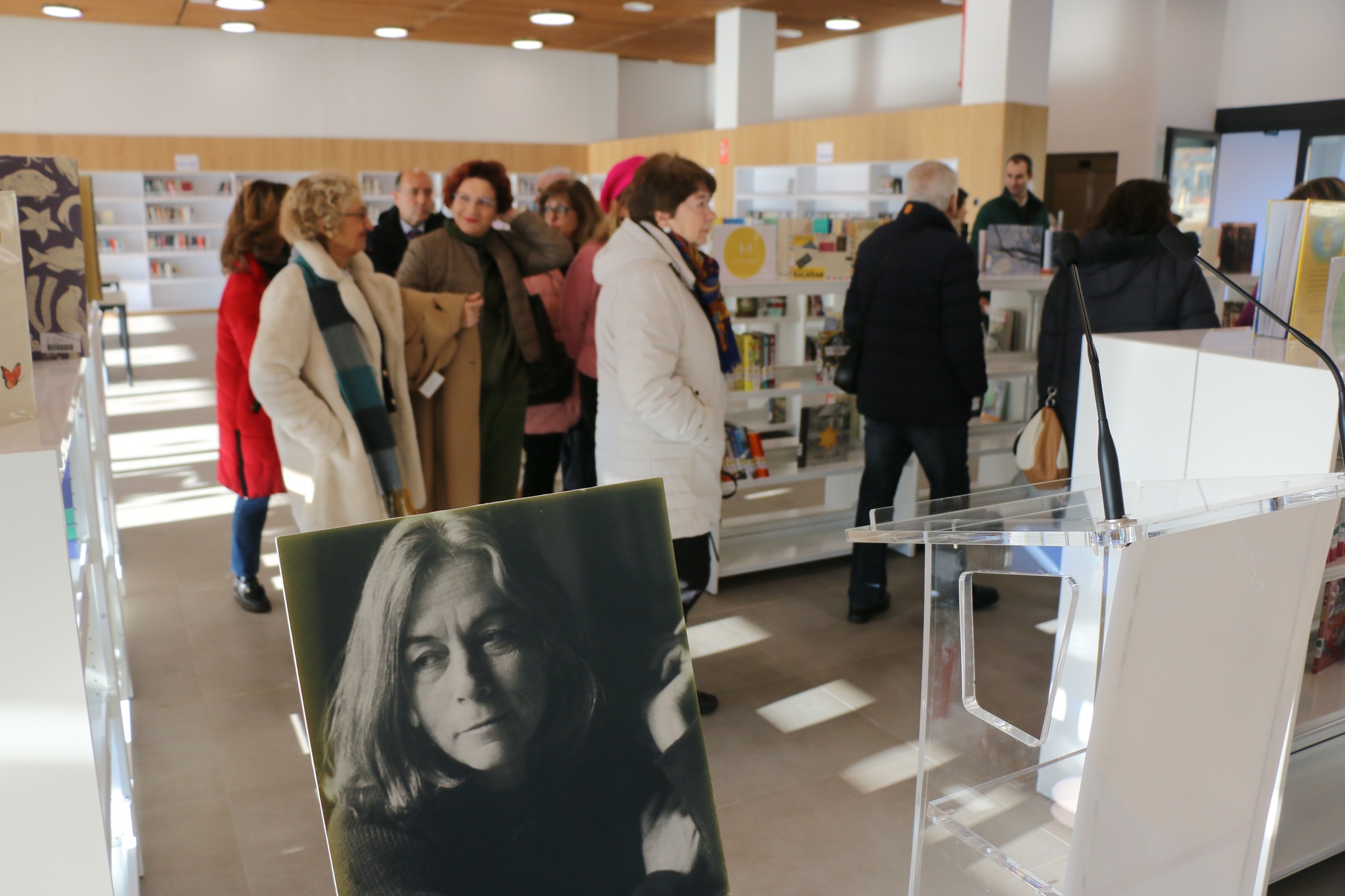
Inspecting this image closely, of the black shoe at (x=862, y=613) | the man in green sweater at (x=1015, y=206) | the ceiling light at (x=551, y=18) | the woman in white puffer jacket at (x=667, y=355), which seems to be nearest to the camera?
the woman in white puffer jacket at (x=667, y=355)

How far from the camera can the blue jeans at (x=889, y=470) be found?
12.2 ft

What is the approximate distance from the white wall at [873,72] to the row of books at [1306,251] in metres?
10.6

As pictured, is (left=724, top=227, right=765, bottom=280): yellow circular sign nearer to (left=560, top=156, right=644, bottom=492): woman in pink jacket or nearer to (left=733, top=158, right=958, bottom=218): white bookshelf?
(left=560, top=156, right=644, bottom=492): woman in pink jacket

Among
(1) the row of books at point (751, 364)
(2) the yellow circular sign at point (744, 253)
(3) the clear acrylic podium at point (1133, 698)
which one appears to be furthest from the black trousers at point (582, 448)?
(3) the clear acrylic podium at point (1133, 698)

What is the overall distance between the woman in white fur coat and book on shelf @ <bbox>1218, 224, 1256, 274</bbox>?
475 centimetres

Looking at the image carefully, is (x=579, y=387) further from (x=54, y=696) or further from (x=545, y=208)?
(x=54, y=696)

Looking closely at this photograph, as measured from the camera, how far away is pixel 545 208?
13.8 ft

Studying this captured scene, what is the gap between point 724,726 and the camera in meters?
3.19

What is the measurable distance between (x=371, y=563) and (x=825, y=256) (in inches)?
146

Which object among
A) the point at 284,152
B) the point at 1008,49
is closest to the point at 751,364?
the point at 1008,49

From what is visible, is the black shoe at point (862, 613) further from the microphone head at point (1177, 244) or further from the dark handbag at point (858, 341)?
the microphone head at point (1177, 244)

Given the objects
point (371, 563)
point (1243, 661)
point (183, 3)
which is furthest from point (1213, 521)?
point (183, 3)

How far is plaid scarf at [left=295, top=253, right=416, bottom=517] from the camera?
2957 mm

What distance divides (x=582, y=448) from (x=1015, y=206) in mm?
4179
